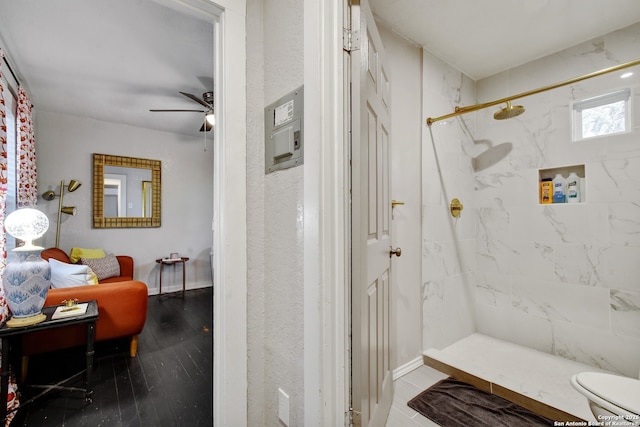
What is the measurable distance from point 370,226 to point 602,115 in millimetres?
2297

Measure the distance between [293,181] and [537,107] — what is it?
8.31 feet

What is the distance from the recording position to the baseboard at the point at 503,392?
1.57m

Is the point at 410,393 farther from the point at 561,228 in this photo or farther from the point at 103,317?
the point at 103,317

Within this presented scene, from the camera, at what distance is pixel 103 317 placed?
2252mm

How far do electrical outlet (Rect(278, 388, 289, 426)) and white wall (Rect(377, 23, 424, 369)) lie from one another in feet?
3.72

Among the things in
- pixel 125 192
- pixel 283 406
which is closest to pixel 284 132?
pixel 283 406

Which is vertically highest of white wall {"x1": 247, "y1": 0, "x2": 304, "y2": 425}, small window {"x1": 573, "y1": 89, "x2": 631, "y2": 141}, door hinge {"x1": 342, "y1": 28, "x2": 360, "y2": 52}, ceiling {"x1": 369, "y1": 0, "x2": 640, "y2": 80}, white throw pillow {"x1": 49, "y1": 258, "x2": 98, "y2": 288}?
ceiling {"x1": 369, "y1": 0, "x2": 640, "y2": 80}

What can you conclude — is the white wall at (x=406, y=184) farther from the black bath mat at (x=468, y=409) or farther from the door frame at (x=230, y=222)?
the door frame at (x=230, y=222)

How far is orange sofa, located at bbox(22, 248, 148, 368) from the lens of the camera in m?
2.12

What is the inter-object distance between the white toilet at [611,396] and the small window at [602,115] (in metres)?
1.78

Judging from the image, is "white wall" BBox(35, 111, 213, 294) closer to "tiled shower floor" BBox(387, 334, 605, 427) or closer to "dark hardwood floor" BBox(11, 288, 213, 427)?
"dark hardwood floor" BBox(11, 288, 213, 427)

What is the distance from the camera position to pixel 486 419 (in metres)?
1.59

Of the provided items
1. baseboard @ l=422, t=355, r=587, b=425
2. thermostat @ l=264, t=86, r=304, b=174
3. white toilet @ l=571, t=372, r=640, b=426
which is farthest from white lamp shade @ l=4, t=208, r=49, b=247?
white toilet @ l=571, t=372, r=640, b=426

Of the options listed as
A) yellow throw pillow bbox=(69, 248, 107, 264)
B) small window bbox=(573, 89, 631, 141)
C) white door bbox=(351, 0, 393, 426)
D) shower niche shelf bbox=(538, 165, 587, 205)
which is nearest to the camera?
white door bbox=(351, 0, 393, 426)
